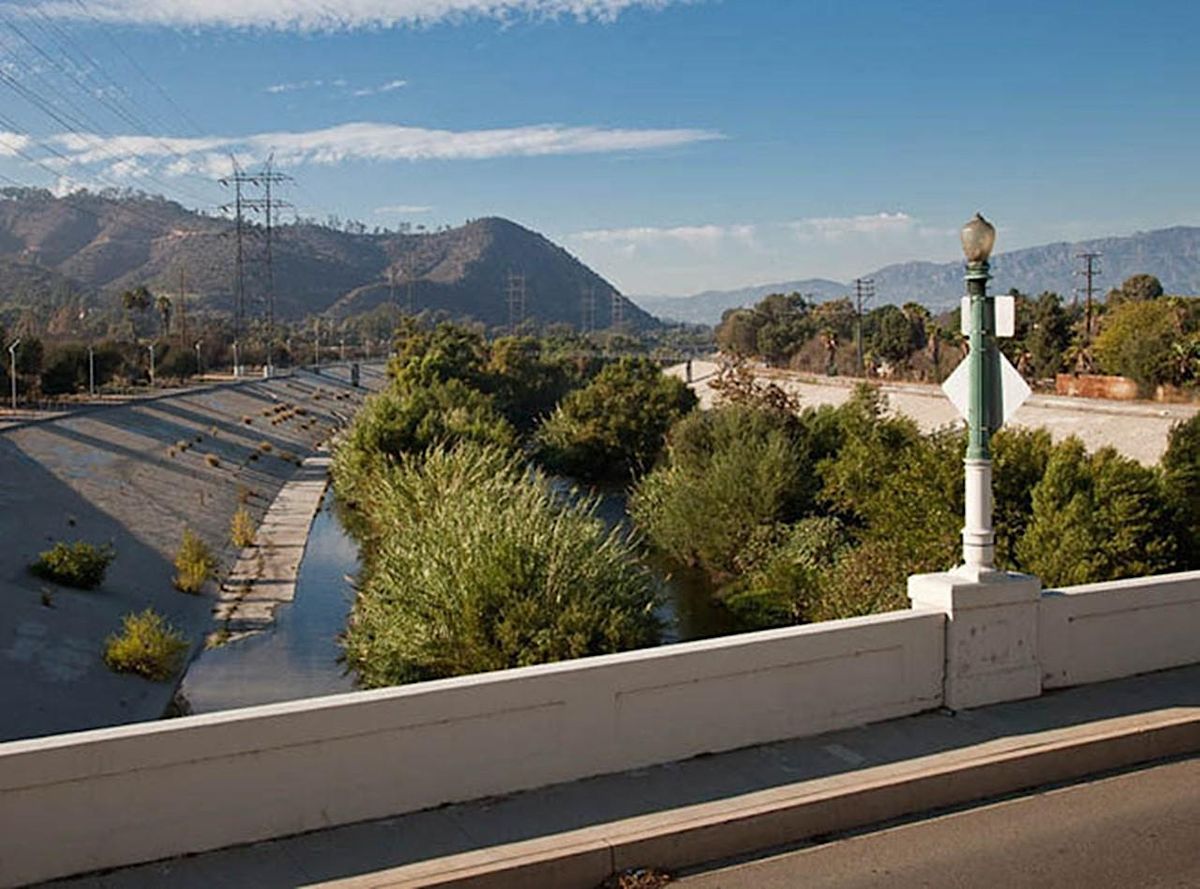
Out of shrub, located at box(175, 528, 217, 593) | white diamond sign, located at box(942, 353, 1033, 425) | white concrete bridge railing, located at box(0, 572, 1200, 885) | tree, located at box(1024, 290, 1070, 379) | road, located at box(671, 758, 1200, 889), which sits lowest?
shrub, located at box(175, 528, 217, 593)

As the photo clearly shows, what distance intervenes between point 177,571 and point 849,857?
96.6ft

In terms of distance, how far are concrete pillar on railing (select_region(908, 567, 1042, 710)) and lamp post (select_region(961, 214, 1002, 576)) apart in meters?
0.22

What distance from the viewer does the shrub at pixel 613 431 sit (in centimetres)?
5747

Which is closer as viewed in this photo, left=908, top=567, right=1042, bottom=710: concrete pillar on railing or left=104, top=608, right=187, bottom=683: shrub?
left=908, top=567, right=1042, bottom=710: concrete pillar on railing

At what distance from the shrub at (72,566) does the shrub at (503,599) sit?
1203 cm

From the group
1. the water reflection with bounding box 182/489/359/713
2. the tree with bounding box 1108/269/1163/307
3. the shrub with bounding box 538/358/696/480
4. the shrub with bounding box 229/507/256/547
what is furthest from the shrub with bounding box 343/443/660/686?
the tree with bounding box 1108/269/1163/307

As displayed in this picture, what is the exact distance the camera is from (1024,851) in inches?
287

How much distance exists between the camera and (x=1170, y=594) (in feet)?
34.8

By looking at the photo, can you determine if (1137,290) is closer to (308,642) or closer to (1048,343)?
(1048,343)

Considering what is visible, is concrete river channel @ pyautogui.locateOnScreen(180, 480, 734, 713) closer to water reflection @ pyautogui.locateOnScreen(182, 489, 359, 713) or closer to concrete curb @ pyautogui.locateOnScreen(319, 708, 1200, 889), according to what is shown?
water reflection @ pyautogui.locateOnScreen(182, 489, 359, 713)

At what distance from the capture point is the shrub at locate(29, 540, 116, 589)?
28469mm

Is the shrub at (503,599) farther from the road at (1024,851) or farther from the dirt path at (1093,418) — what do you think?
the dirt path at (1093,418)

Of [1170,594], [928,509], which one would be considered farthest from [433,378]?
[1170,594]

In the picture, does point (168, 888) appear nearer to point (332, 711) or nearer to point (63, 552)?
point (332, 711)
